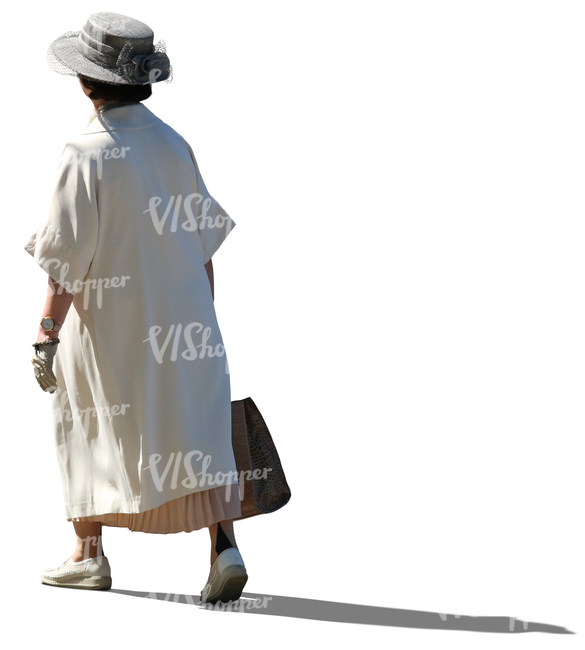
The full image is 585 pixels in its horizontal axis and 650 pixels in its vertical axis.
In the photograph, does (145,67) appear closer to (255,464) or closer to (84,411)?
(84,411)

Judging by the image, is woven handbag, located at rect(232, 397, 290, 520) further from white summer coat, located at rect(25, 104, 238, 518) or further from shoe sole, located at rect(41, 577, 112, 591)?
shoe sole, located at rect(41, 577, 112, 591)

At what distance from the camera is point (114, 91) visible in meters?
6.43

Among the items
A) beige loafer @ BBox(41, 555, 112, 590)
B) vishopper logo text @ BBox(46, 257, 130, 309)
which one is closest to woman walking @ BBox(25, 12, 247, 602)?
vishopper logo text @ BBox(46, 257, 130, 309)

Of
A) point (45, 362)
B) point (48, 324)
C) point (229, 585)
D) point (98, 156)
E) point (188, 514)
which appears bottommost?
point (229, 585)

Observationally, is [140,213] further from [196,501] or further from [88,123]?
[196,501]

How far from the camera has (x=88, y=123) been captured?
21.3 feet

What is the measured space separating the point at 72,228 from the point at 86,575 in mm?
1737

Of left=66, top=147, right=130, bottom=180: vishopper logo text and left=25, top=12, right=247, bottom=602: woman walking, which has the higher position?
left=66, top=147, right=130, bottom=180: vishopper logo text

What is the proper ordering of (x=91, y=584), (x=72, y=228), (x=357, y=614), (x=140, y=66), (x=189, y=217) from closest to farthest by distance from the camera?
(x=357, y=614) → (x=72, y=228) → (x=140, y=66) → (x=189, y=217) → (x=91, y=584)

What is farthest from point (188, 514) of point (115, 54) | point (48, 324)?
point (115, 54)

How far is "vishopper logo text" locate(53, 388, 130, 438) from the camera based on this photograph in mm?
6305

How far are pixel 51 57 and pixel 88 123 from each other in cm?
39

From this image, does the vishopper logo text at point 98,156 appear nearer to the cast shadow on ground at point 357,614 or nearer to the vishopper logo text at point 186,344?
the vishopper logo text at point 186,344

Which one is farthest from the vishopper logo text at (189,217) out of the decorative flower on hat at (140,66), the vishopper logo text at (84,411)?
the vishopper logo text at (84,411)
